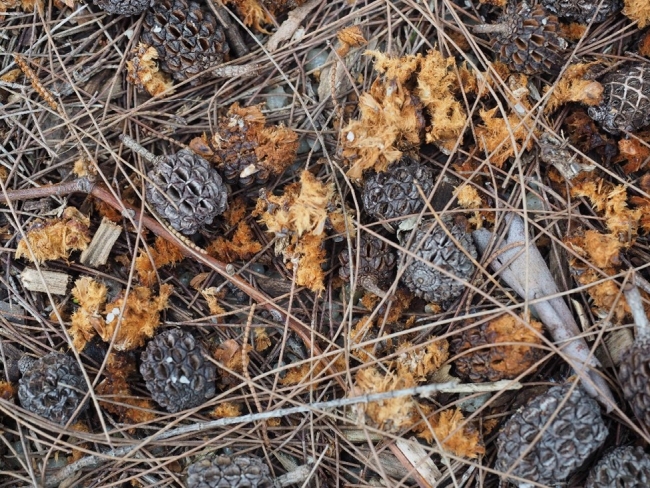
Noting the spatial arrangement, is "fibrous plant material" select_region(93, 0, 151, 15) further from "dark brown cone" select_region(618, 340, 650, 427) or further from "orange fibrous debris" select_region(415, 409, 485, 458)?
"dark brown cone" select_region(618, 340, 650, 427)

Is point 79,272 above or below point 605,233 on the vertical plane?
above

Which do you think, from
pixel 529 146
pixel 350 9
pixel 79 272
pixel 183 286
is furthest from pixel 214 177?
pixel 529 146

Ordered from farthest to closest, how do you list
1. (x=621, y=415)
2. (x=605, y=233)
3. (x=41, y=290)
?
(x=41, y=290), (x=605, y=233), (x=621, y=415)

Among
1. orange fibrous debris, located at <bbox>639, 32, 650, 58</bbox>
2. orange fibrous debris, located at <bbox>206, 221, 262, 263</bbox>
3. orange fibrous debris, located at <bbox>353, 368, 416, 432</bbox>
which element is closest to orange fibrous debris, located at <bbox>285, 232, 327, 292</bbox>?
orange fibrous debris, located at <bbox>206, 221, 262, 263</bbox>

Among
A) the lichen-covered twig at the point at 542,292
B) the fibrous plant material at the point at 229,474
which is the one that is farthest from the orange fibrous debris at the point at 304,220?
the fibrous plant material at the point at 229,474

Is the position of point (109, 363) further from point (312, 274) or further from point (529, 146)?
point (529, 146)

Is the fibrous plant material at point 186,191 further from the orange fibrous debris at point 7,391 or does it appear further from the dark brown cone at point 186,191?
the orange fibrous debris at point 7,391
